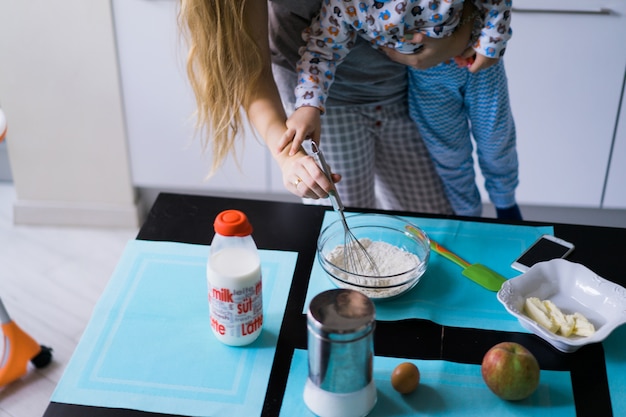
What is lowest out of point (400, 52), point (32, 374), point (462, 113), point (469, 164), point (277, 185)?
point (32, 374)

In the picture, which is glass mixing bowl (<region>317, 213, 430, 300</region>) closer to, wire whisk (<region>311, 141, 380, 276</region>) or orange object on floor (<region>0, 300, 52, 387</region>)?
wire whisk (<region>311, 141, 380, 276</region>)

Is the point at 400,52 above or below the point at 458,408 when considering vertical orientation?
above

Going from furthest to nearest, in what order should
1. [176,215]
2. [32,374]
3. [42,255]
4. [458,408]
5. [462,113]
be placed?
[42,255], [32,374], [462,113], [176,215], [458,408]

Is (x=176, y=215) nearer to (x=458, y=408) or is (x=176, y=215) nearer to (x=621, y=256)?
(x=458, y=408)

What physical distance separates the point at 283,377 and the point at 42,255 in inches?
62.5

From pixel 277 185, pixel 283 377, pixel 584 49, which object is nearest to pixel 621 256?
pixel 283 377

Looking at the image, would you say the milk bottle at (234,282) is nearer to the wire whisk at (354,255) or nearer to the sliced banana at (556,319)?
the wire whisk at (354,255)

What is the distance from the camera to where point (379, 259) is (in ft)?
3.76

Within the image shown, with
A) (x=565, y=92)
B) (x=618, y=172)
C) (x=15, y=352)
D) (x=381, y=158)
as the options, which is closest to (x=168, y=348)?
(x=381, y=158)

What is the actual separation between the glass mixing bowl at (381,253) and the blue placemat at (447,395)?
12 centimetres

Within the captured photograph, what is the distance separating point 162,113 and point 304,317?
139 centimetres

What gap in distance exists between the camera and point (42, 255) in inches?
91.1

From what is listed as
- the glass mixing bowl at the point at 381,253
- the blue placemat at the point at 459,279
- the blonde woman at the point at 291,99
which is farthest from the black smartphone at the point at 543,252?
the blonde woman at the point at 291,99

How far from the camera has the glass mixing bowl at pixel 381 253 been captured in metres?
1.07
